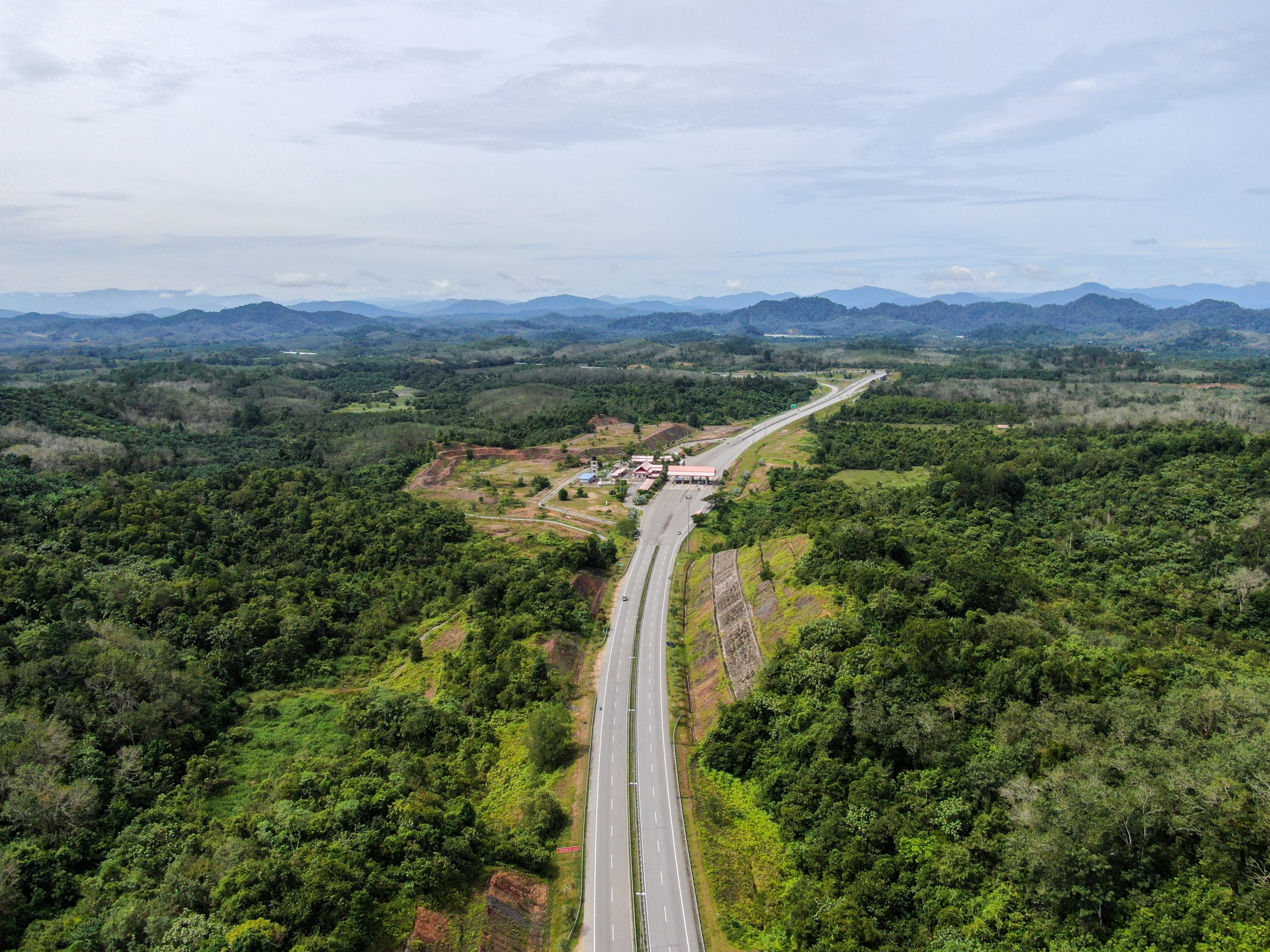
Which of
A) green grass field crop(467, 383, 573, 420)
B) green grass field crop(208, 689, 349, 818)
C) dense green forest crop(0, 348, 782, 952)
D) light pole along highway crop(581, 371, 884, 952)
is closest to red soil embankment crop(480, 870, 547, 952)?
dense green forest crop(0, 348, 782, 952)

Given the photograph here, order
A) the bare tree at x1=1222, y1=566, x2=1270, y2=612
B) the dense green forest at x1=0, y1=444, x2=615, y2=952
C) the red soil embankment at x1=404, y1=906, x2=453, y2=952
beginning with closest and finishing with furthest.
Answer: the red soil embankment at x1=404, y1=906, x2=453, y2=952 → the dense green forest at x1=0, y1=444, x2=615, y2=952 → the bare tree at x1=1222, y1=566, x2=1270, y2=612

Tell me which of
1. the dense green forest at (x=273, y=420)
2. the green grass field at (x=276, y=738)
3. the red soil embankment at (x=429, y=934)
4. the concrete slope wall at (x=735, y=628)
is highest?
the dense green forest at (x=273, y=420)

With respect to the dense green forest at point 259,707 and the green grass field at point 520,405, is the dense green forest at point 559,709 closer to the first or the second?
the dense green forest at point 259,707

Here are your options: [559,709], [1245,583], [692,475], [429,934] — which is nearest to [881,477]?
[692,475]

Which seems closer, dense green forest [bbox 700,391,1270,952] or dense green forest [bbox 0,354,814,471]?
dense green forest [bbox 700,391,1270,952]

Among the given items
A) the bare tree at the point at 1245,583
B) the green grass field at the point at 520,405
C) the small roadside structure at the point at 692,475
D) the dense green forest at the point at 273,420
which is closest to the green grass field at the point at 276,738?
the small roadside structure at the point at 692,475

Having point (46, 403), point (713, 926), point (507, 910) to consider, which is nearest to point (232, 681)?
point (507, 910)

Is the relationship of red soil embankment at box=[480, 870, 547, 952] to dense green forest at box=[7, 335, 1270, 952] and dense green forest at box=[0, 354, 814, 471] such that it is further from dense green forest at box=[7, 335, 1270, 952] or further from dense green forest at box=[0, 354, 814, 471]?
dense green forest at box=[0, 354, 814, 471]
